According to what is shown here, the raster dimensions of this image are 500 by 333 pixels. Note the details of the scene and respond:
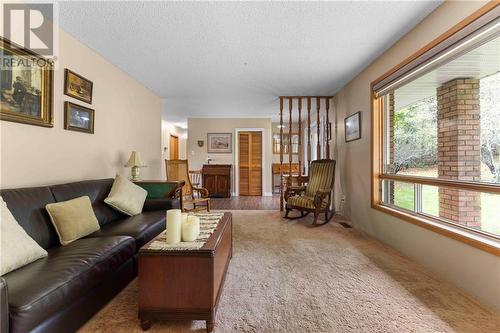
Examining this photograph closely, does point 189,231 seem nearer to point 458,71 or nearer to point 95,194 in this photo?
point 95,194

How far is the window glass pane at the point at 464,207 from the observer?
5.49 ft

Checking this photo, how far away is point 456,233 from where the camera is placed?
181cm

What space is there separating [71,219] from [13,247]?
1.70 feet

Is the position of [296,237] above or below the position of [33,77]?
below

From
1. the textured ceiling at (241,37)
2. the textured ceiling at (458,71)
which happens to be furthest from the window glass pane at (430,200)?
the textured ceiling at (241,37)

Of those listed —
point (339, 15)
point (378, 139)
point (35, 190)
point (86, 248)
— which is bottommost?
point (86, 248)

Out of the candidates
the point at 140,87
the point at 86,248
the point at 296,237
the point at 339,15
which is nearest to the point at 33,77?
the point at 86,248

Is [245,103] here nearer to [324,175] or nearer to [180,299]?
[324,175]

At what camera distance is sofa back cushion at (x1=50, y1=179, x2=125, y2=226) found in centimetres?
198

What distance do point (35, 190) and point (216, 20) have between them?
2.13 metres

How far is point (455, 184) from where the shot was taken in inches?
74.1

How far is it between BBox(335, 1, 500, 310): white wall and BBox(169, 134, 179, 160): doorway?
635 cm

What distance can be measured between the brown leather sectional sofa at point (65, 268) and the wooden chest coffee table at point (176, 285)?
364 mm

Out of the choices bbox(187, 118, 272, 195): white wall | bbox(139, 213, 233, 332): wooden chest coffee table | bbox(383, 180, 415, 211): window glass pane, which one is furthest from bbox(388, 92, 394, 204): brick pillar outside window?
bbox(187, 118, 272, 195): white wall
